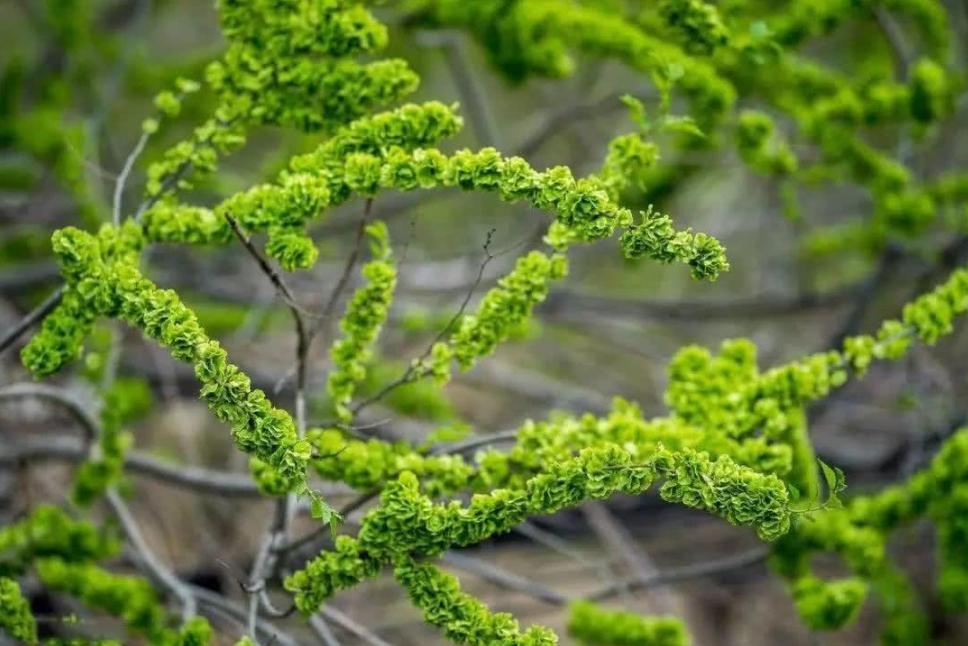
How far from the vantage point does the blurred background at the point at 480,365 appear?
5113 mm

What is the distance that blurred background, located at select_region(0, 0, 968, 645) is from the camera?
5.11m

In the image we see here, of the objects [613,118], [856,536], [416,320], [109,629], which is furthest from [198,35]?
[856,536]

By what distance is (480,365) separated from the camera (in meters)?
6.66

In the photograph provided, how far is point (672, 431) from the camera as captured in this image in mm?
3051

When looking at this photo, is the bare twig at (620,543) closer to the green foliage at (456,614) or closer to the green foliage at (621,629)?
the green foliage at (621,629)

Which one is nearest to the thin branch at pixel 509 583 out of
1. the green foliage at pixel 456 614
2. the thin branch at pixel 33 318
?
the green foliage at pixel 456 614

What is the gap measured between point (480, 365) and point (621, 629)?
3.14 metres

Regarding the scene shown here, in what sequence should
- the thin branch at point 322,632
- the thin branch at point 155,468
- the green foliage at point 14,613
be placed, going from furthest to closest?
Result: the thin branch at point 155,468 < the thin branch at point 322,632 < the green foliage at point 14,613

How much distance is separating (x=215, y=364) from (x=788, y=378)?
1560 millimetres

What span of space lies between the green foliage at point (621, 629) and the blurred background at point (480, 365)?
0.33 metres

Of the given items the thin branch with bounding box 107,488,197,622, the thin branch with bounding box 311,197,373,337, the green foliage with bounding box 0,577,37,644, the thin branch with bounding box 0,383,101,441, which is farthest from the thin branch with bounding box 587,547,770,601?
the green foliage with bounding box 0,577,37,644

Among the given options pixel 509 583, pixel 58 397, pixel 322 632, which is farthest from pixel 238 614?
pixel 509 583

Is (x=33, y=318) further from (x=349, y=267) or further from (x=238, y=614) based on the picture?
(x=238, y=614)

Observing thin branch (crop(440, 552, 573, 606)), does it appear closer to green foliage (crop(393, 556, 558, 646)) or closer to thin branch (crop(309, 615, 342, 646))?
thin branch (crop(309, 615, 342, 646))
